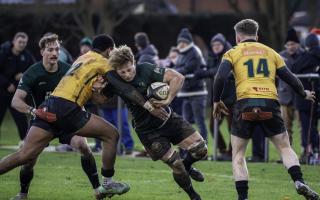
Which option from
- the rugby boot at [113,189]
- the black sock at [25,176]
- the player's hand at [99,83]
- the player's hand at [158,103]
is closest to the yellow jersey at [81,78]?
the player's hand at [99,83]

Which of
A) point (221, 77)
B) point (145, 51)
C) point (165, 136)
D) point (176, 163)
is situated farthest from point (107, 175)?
point (145, 51)

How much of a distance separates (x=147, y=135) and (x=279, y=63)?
176cm

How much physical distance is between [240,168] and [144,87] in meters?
1.46

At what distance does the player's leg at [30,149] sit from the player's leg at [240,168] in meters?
2.19

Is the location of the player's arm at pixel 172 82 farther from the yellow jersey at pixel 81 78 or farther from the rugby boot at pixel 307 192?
the rugby boot at pixel 307 192

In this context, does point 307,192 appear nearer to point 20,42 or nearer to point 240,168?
point 240,168

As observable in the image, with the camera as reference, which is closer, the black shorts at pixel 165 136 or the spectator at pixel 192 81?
the black shorts at pixel 165 136

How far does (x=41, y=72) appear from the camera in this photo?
450 inches

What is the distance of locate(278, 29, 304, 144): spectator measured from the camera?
15.7 metres

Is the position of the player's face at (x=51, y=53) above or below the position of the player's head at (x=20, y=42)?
below

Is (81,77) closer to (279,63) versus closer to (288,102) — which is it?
(279,63)

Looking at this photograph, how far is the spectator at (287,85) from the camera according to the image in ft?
51.5

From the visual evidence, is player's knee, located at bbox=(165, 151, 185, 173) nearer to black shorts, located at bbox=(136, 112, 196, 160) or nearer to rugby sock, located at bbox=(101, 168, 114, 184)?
black shorts, located at bbox=(136, 112, 196, 160)

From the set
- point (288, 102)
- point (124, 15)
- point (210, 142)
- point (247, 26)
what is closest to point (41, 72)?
point (247, 26)
